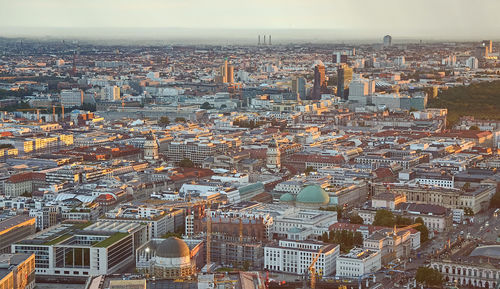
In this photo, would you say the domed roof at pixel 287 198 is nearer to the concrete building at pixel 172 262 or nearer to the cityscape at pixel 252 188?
the cityscape at pixel 252 188

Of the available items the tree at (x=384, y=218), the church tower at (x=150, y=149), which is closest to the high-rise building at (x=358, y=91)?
the church tower at (x=150, y=149)

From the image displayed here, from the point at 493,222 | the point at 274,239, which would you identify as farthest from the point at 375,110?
the point at 274,239

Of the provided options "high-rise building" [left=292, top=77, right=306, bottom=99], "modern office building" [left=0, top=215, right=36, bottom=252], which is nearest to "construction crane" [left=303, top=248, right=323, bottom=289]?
"modern office building" [left=0, top=215, right=36, bottom=252]

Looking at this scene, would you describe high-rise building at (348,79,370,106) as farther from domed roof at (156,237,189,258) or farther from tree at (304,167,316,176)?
domed roof at (156,237,189,258)

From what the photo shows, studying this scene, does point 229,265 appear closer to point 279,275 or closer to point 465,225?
point 279,275

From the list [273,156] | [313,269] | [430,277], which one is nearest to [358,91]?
[273,156]

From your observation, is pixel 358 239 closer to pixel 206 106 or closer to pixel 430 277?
pixel 430 277
